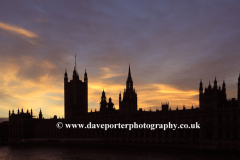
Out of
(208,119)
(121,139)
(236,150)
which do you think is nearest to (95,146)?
(121,139)

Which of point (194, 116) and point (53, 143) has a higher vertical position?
point (194, 116)

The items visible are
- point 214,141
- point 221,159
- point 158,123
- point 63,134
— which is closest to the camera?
point 221,159

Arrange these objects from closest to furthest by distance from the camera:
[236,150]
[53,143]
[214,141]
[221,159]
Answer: [221,159], [236,150], [214,141], [53,143]

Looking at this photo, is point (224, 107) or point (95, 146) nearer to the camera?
point (224, 107)

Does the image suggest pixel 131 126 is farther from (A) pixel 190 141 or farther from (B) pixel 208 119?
(B) pixel 208 119

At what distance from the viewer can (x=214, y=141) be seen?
110m

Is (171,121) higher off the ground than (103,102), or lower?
lower

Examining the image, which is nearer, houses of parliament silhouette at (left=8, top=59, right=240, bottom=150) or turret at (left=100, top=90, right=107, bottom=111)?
houses of parliament silhouette at (left=8, top=59, right=240, bottom=150)

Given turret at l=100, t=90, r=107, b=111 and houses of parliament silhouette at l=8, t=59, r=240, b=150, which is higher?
turret at l=100, t=90, r=107, b=111

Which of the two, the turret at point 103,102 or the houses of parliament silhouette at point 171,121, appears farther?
the turret at point 103,102

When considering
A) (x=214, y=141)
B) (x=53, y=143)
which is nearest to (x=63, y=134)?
(x=53, y=143)

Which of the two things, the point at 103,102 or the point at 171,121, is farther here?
the point at 103,102

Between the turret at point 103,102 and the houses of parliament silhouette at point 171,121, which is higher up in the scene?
the turret at point 103,102

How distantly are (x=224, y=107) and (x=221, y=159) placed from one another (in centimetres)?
2281
